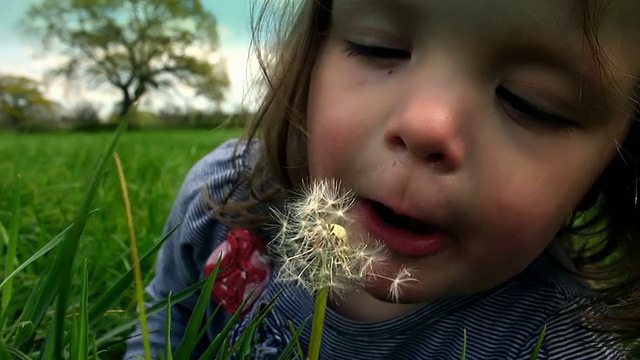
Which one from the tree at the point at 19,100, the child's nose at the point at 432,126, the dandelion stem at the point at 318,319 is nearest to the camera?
the dandelion stem at the point at 318,319

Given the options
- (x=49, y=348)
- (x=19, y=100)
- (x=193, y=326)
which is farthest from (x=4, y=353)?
(x=19, y=100)

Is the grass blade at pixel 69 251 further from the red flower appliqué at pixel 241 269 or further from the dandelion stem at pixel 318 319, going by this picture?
the red flower appliqué at pixel 241 269

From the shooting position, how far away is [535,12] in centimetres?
86

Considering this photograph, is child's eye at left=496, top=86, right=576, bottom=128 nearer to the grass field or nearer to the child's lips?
the child's lips

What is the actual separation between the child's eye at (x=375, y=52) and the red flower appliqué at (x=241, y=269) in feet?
1.75

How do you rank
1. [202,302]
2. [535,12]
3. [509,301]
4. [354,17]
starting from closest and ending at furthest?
1. [202,302]
2. [535,12]
3. [354,17]
4. [509,301]

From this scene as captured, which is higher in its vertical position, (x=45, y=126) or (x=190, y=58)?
(x=190, y=58)

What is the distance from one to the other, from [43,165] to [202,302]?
2951 millimetres

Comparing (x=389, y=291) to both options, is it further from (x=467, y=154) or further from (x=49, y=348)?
(x=49, y=348)

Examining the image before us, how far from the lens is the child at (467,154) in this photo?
0.87 metres

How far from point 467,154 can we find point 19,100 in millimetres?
26229

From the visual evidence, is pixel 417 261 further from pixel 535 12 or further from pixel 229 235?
pixel 229 235

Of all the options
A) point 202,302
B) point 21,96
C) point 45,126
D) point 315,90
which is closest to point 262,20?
point 315,90

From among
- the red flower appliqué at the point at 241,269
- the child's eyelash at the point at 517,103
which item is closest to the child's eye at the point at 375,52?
the child's eyelash at the point at 517,103
